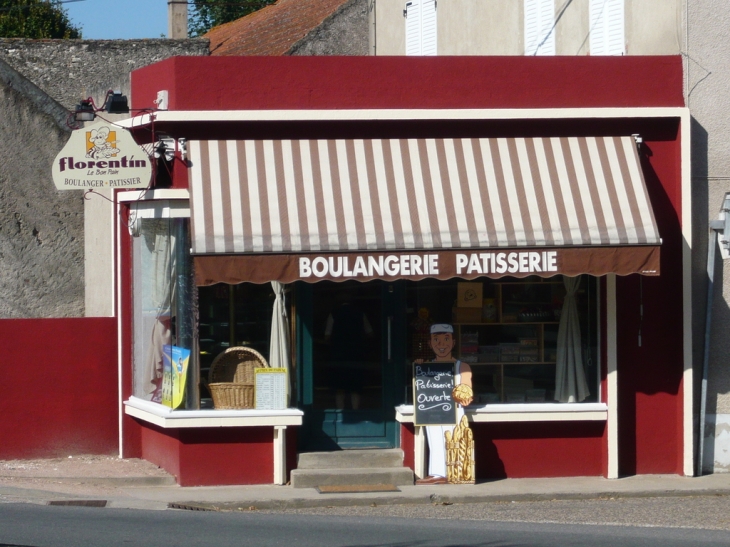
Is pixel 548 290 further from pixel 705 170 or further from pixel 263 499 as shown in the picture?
pixel 263 499

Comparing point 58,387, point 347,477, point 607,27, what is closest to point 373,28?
point 607,27

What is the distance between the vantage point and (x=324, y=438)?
37.9 feet

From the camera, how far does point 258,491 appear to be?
1072 centimetres

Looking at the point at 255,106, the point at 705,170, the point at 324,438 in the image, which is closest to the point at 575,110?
the point at 705,170

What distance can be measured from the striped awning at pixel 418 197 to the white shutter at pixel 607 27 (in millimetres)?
2188

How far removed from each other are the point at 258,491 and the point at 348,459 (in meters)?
1.08

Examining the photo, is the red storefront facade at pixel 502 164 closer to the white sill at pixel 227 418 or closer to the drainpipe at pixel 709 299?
the white sill at pixel 227 418

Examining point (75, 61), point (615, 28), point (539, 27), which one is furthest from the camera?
point (75, 61)

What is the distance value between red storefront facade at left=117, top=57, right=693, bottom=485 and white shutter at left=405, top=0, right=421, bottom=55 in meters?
5.87

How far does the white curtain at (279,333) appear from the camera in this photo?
1128 cm

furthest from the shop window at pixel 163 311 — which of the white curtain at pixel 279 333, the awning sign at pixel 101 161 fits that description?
the white curtain at pixel 279 333

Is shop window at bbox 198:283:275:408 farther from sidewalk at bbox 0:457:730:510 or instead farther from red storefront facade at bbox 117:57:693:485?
sidewalk at bbox 0:457:730:510

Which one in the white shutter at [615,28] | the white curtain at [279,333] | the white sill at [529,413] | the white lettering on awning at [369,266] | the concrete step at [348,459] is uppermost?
the white shutter at [615,28]

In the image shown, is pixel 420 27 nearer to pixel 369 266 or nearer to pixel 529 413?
pixel 369 266
